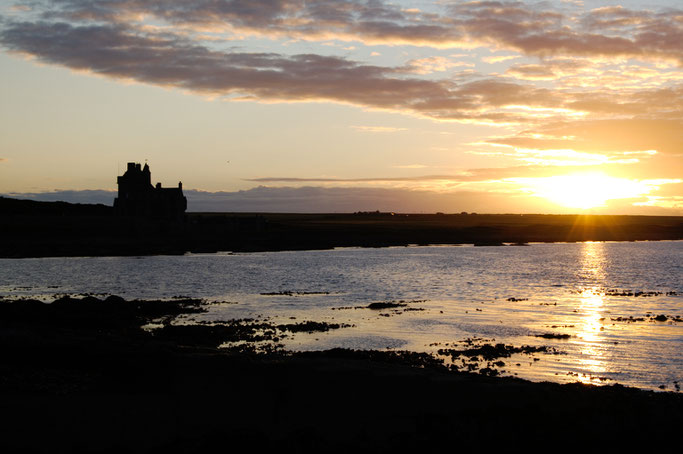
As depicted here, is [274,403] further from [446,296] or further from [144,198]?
[144,198]

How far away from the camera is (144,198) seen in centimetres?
13875

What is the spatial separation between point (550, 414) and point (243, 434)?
8.34 metres

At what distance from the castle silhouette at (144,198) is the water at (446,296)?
3958 cm

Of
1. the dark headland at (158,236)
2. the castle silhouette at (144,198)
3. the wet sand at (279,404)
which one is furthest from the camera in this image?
the castle silhouette at (144,198)

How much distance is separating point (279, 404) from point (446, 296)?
115 ft

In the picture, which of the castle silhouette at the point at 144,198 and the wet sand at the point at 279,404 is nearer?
the wet sand at the point at 279,404

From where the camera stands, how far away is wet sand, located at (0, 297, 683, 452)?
1544 centimetres

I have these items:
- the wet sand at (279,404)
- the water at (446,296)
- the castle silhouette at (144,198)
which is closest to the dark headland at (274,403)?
the wet sand at (279,404)

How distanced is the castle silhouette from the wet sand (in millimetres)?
115518

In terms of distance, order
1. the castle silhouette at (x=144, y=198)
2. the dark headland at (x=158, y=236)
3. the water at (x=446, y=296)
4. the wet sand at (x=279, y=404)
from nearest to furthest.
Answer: the wet sand at (x=279, y=404) → the water at (x=446, y=296) → the dark headland at (x=158, y=236) → the castle silhouette at (x=144, y=198)

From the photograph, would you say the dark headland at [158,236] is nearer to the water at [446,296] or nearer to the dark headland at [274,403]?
the water at [446,296]

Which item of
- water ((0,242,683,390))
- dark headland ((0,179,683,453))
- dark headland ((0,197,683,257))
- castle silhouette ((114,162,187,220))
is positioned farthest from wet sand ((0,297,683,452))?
castle silhouette ((114,162,187,220))

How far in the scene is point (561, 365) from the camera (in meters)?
26.5

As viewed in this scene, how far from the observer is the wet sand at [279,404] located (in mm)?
15438
